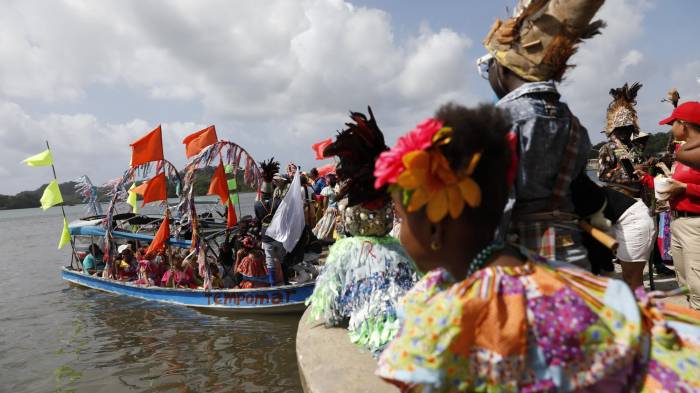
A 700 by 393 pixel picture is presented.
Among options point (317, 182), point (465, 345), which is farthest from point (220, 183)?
point (465, 345)

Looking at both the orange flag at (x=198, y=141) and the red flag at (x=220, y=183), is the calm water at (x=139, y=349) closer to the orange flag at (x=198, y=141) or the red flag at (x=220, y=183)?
the red flag at (x=220, y=183)

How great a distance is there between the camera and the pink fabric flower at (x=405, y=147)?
148 centimetres

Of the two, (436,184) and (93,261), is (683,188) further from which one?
(93,261)

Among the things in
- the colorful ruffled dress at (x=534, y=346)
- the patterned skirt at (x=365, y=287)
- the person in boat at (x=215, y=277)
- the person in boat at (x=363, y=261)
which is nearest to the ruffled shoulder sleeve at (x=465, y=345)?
the colorful ruffled dress at (x=534, y=346)

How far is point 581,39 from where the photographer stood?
1.99 m

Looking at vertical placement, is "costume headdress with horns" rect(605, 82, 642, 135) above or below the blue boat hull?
above

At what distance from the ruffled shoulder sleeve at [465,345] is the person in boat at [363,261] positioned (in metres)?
1.90

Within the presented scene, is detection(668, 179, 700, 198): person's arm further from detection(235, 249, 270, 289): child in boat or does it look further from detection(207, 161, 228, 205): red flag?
detection(235, 249, 270, 289): child in boat

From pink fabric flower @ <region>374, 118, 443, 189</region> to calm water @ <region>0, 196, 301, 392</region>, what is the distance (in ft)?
22.0

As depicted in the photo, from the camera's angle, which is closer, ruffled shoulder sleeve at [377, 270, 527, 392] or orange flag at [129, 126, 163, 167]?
ruffled shoulder sleeve at [377, 270, 527, 392]

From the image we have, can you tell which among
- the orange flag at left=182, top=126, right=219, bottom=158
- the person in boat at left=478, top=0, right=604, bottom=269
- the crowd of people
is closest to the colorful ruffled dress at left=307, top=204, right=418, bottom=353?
the crowd of people

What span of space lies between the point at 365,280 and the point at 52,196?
13792 millimetres

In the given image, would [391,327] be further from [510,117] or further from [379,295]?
[510,117]

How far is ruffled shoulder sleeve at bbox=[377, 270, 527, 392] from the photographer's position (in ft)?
4.55
